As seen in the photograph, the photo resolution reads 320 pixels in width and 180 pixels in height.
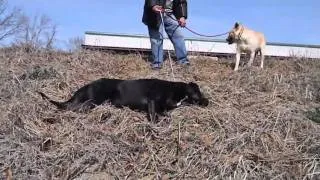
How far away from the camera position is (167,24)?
905 cm

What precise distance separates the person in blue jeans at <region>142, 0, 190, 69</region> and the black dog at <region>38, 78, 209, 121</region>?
1798mm

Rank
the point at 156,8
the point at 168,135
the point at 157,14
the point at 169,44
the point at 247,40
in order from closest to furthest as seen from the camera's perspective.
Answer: the point at 168,135
the point at 156,8
the point at 157,14
the point at 247,40
the point at 169,44

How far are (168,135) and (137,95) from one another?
94cm

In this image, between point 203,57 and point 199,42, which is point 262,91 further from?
point 199,42

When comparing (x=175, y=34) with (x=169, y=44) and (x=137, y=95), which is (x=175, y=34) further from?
(x=169, y=44)

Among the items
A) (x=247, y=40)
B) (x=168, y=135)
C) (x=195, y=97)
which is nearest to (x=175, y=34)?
(x=247, y=40)

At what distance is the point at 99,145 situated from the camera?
612 cm

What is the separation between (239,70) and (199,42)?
11.0ft

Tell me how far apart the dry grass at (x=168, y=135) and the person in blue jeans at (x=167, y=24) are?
0.93 metres

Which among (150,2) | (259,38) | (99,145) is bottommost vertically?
(99,145)

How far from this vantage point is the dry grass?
5.86 metres

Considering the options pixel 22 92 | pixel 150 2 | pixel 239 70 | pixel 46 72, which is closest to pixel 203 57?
pixel 239 70

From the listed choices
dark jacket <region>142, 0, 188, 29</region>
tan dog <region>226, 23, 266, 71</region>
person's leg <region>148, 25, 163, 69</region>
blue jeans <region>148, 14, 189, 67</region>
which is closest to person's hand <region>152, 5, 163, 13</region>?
dark jacket <region>142, 0, 188, 29</region>

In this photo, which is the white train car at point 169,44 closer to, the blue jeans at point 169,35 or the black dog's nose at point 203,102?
the blue jeans at point 169,35
